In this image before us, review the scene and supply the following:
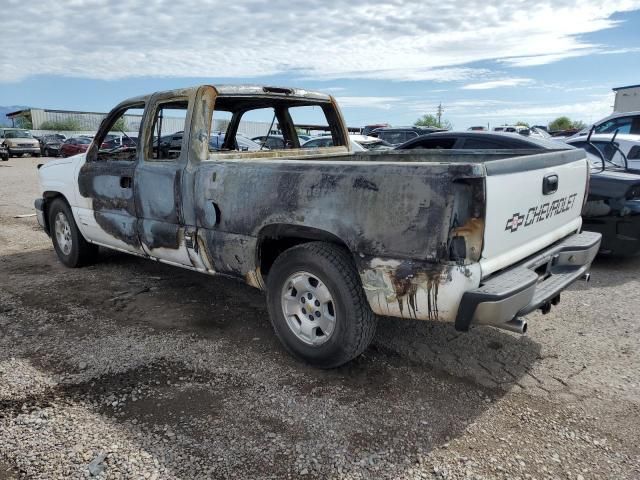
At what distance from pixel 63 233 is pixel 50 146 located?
98.6ft

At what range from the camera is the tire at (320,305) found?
308 cm

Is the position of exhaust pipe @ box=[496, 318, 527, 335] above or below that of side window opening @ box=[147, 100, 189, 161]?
below

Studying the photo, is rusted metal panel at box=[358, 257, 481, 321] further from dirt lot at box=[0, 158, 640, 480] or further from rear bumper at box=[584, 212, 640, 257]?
rear bumper at box=[584, 212, 640, 257]

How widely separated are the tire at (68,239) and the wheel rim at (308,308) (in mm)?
3200

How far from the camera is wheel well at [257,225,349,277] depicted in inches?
126

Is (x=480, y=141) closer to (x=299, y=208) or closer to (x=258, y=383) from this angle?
(x=299, y=208)

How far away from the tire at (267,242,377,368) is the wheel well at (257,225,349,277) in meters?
0.06

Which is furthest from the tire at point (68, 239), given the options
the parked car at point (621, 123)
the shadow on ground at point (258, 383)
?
the parked car at point (621, 123)

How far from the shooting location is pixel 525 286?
9.09 feet

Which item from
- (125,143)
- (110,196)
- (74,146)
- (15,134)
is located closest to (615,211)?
(110,196)

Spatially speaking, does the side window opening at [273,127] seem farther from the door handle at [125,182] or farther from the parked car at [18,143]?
the parked car at [18,143]

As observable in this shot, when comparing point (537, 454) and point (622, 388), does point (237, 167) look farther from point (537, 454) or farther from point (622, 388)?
point (622, 388)

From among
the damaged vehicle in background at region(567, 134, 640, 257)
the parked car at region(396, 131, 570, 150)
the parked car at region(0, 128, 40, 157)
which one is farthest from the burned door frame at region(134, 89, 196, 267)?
the parked car at region(0, 128, 40, 157)

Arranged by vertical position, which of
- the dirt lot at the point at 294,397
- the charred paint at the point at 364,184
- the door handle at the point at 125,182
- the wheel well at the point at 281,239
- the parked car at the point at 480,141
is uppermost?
the parked car at the point at 480,141
